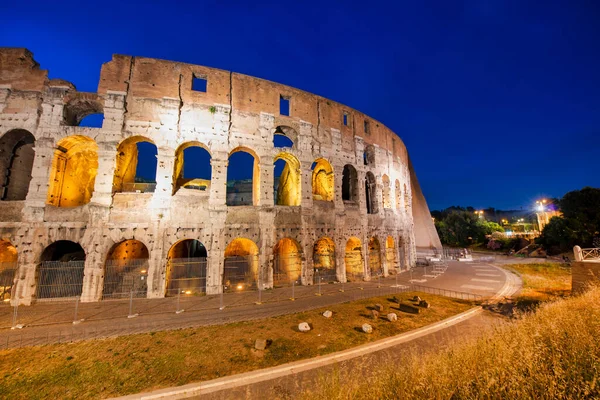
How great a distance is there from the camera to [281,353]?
743cm

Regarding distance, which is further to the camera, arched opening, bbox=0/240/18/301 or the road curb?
arched opening, bbox=0/240/18/301

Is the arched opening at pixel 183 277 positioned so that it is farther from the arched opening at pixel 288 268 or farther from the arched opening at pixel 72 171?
the arched opening at pixel 72 171

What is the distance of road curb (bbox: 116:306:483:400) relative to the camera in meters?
5.53

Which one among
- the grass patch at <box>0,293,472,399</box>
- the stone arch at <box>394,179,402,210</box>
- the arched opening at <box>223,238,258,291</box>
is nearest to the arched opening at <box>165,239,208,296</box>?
the arched opening at <box>223,238,258,291</box>

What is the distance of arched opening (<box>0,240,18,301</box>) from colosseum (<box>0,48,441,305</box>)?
91 mm

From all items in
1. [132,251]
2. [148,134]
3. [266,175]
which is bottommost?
[132,251]

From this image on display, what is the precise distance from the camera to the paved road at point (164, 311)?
900 cm

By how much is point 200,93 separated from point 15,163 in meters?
12.2

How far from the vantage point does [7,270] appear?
13.4 m

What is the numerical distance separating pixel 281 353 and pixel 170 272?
10242 mm

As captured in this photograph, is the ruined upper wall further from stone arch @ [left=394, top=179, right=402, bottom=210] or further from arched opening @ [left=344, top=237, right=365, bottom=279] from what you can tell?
arched opening @ [left=344, top=237, right=365, bottom=279]

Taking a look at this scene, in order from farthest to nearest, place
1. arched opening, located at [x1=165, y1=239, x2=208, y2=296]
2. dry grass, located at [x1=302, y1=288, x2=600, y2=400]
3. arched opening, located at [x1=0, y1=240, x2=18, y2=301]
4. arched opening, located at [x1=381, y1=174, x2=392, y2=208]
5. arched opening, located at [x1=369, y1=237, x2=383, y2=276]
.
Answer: arched opening, located at [x1=381, y1=174, x2=392, y2=208] → arched opening, located at [x1=369, y1=237, x2=383, y2=276] → arched opening, located at [x1=165, y1=239, x2=208, y2=296] → arched opening, located at [x1=0, y1=240, x2=18, y2=301] → dry grass, located at [x1=302, y1=288, x2=600, y2=400]

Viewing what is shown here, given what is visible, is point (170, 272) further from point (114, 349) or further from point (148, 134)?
point (148, 134)

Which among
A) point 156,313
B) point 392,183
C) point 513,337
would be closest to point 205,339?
point 156,313
